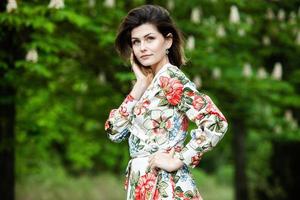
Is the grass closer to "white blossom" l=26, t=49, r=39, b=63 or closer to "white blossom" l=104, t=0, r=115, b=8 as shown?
"white blossom" l=104, t=0, r=115, b=8

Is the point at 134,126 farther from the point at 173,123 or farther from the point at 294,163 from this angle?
the point at 294,163

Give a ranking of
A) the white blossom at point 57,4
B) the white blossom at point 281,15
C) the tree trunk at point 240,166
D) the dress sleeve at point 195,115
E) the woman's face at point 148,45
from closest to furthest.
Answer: the dress sleeve at point 195,115, the woman's face at point 148,45, the white blossom at point 57,4, the white blossom at point 281,15, the tree trunk at point 240,166

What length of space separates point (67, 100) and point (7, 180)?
4.95ft

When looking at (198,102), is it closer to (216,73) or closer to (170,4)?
(170,4)

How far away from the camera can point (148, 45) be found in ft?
12.5

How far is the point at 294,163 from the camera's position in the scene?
52.9 feet

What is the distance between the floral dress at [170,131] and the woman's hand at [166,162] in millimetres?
27

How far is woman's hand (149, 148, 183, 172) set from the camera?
3590 mm

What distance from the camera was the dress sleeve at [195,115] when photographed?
3.54 metres

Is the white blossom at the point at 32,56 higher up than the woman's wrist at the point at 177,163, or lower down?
lower down

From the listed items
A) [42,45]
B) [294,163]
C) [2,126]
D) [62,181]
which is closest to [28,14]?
[42,45]

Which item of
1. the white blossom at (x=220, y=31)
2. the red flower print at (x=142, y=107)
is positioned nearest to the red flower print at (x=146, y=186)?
the red flower print at (x=142, y=107)

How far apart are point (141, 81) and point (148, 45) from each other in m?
0.21

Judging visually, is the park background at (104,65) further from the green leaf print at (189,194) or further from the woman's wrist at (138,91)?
the green leaf print at (189,194)
